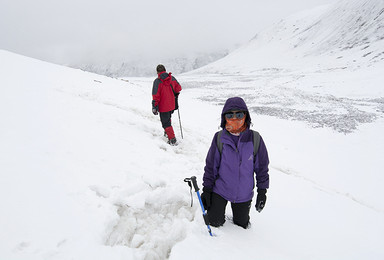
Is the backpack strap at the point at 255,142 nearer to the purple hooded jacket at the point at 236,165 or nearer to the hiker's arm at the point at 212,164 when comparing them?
the purple hooded jacket at the point at 236,165

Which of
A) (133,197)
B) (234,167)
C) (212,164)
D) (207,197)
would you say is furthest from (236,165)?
(133,197)

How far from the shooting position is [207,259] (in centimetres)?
300

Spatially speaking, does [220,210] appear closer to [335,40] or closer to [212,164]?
[212,164]

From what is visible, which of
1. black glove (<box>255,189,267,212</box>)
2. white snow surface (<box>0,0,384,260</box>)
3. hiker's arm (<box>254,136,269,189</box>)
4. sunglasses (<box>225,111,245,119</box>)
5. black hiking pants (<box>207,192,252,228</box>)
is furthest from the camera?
black hiking pants (<box>207,192,252,228</box>)

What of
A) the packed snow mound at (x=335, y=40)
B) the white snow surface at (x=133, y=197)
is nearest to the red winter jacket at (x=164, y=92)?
the white snow surface at (x=133, y=197)

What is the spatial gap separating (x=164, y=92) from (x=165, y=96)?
0.49ft

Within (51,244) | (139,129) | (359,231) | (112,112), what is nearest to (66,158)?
(51,244)

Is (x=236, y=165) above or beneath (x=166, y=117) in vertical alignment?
beneath

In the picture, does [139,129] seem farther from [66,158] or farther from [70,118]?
[66,158]

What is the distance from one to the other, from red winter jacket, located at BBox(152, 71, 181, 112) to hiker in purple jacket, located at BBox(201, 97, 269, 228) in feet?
13.8

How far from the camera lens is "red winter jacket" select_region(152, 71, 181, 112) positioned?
7.42 m

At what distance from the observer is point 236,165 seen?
3688 millimetres

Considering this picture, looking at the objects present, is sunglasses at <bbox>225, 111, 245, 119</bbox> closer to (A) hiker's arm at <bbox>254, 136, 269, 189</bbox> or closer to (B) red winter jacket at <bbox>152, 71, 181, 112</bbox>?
(A) hiker's arm at <bbox>254, 136, 269, 189</bbox>

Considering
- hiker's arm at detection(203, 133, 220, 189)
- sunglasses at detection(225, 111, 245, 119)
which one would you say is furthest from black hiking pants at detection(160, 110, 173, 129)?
sunglasses at detection(225, 111, 245, 119)
